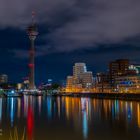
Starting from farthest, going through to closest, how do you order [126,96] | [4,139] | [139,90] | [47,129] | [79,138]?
1. [139,90]
2. [126,96]
3. [47,129]
4. [79,138]
5. [4,139]

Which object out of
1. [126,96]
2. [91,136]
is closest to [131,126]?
[91,136]

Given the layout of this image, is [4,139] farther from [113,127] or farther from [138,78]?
[138,78]

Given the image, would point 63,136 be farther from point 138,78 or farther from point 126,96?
point 138,78

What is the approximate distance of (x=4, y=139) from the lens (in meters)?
36.2

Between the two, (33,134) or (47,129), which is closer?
(33,134)

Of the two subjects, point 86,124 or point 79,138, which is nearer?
point 79,138

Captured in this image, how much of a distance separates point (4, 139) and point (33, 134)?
7.89m

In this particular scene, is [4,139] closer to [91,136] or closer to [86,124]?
[91,136]

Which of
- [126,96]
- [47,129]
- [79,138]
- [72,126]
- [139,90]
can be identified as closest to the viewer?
[79,138]

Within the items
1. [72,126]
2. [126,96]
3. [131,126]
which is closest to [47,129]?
[72,126]

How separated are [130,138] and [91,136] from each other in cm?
466

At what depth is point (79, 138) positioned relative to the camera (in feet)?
135

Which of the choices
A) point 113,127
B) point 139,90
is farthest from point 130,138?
point 139,90

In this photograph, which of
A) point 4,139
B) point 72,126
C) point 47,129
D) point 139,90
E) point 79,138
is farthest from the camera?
point 139,90
